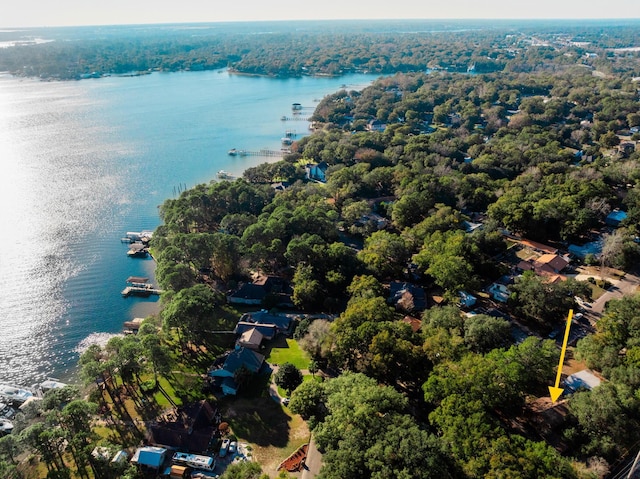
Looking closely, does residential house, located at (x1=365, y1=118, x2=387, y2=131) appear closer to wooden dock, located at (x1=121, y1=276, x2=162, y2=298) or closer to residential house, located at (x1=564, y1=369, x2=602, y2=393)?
wooden dock, located at (x1=121, y1=276, x2=162, y2=298)

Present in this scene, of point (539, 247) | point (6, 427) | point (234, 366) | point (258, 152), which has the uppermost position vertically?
point (258, 152)

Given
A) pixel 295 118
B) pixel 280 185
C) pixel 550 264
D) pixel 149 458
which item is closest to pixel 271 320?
pixel 149 458

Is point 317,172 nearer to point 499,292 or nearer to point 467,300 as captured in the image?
point 467,300

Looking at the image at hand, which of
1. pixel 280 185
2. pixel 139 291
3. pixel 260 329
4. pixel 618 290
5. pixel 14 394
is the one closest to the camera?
pixel 14 394

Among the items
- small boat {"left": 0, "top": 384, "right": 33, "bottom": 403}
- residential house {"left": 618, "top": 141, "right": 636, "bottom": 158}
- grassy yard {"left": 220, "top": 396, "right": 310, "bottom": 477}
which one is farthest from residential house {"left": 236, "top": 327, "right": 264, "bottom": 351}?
residential house {"left": 618, "top": 141, "right": 636, "bottom": 158}

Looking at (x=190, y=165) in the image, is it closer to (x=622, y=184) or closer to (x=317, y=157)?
(x=317, y=157)

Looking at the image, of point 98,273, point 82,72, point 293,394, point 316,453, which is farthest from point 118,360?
point 82,72

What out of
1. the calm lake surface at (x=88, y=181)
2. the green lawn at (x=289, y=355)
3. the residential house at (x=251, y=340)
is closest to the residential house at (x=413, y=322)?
the green lawn at (x=289, y=355)

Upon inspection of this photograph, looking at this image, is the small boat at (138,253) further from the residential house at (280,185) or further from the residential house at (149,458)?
the residential house at (149,458)
